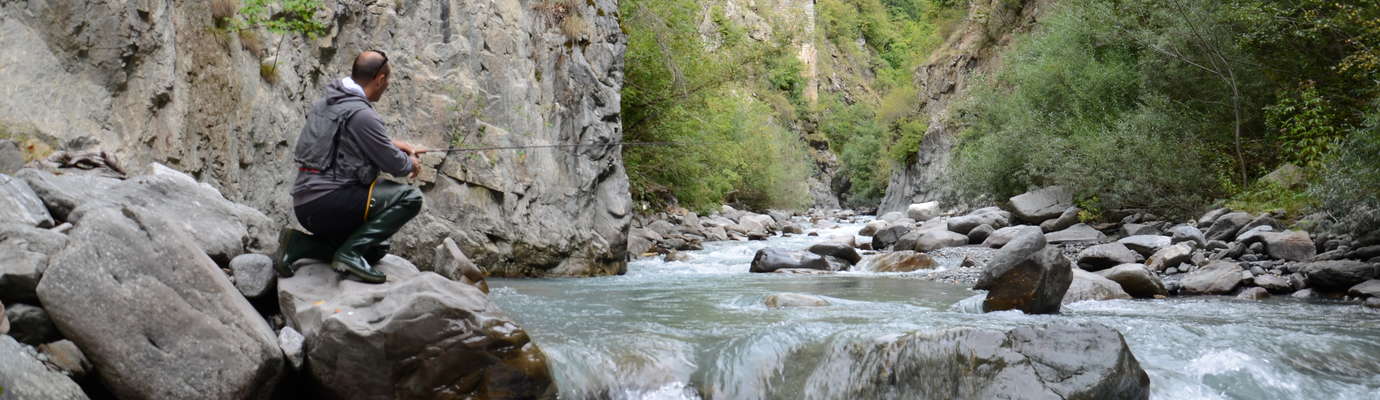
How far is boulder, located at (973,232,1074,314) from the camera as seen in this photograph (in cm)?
836

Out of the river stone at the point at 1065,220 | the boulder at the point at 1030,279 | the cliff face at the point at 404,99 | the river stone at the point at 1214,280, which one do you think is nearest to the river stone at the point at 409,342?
the cliff face at the point at 404,99

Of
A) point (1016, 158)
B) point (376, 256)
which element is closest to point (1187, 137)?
point (1016, 158)

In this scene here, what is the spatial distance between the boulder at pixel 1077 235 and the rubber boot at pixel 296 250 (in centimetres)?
1584

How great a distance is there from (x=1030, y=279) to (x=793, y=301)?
7.74 feet

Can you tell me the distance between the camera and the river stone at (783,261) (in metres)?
14.5

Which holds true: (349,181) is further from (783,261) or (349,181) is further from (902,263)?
(902,263)

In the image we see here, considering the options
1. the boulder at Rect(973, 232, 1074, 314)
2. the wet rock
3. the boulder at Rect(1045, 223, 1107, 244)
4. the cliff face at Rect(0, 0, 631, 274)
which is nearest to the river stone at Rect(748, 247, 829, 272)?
the cliff face at Rect(0, 0, 631, 274)

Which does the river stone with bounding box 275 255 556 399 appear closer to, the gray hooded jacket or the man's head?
the gray hooded jacket

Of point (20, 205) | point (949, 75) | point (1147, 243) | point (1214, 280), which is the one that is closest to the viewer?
point (20, 205)

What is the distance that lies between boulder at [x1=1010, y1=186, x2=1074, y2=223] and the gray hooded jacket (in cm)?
1940

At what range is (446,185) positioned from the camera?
11.5m

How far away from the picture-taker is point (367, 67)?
16.5 feet

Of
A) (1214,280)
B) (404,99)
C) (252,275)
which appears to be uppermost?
(404,99)

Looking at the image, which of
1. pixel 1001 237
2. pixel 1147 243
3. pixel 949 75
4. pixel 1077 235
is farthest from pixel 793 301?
pixel 949 75
